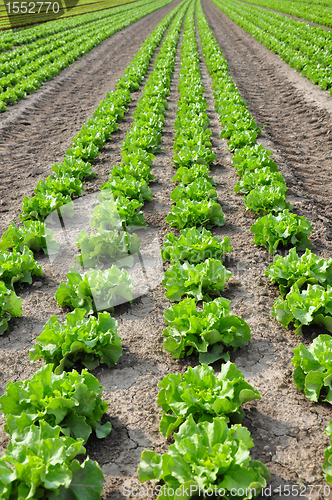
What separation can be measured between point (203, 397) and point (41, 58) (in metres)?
23.2

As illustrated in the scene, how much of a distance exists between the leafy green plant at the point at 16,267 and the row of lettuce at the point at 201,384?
2101 millimetres

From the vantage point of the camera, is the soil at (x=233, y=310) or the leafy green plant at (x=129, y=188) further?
the leafy green plant at (x=129, y=188)

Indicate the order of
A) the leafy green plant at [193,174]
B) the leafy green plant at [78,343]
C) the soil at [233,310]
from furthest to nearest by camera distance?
the leafy green plant at [193,174] → the leafy green plant at [78,343] → the soil at [233,310]

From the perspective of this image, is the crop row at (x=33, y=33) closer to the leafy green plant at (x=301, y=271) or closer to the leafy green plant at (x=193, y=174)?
the leafy green plant at (x=193, y=174)

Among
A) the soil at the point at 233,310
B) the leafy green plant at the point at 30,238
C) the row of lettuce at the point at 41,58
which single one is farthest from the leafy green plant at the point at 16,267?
the row of lettuce at the point at 41,58

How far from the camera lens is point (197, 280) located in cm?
555

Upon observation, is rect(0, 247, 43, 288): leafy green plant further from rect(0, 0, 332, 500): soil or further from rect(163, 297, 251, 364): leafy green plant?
rect(163, 297, 251, 364): leafy green plant

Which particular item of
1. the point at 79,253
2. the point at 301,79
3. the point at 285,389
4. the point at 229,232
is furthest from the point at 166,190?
the point at 301,79

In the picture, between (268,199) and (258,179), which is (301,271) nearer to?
(268,199)

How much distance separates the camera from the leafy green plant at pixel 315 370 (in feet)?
13.3

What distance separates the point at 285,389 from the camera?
439cm

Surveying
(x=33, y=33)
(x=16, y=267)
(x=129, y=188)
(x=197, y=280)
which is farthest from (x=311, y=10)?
(x=16, y=267)

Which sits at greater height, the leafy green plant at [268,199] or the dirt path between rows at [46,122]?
the dirt path between rows at [46,122]

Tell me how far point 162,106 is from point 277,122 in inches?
153
